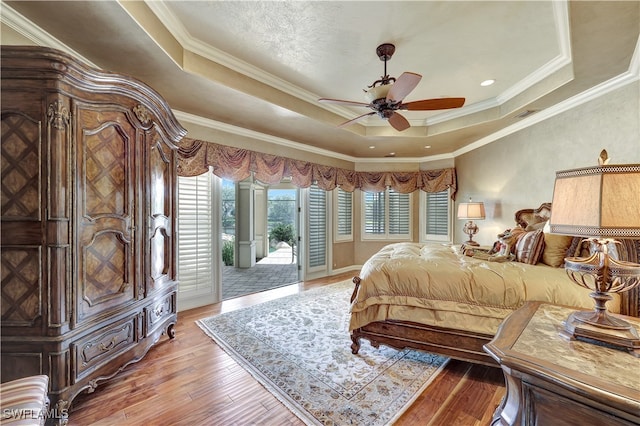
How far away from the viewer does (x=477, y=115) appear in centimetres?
389

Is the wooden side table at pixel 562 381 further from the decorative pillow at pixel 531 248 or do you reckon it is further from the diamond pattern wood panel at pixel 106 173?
the diamond pattern wood panel at pixel 106 173

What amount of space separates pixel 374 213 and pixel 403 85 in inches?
168

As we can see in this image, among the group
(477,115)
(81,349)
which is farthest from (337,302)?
(477,115)

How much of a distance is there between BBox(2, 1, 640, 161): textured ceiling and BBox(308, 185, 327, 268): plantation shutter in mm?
1893

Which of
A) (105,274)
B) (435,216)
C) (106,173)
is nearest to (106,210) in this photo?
(106,173)

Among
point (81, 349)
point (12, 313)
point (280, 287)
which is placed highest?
point (12, 313)

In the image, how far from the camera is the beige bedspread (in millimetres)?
2016

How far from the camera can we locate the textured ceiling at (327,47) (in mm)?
1904

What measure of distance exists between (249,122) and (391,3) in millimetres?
2503


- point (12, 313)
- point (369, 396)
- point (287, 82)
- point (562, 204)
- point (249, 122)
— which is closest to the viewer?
point (562, 204)

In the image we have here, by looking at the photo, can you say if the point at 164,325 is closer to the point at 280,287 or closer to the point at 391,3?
the point at 280,287

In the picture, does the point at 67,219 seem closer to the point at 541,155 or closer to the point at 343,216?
the point at 343,216

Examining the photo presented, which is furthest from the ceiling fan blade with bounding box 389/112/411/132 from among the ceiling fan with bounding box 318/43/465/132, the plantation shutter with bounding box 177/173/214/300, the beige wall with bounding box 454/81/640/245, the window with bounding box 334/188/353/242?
the window with bounding box 334/188/353/242

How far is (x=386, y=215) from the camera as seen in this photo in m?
6.22
